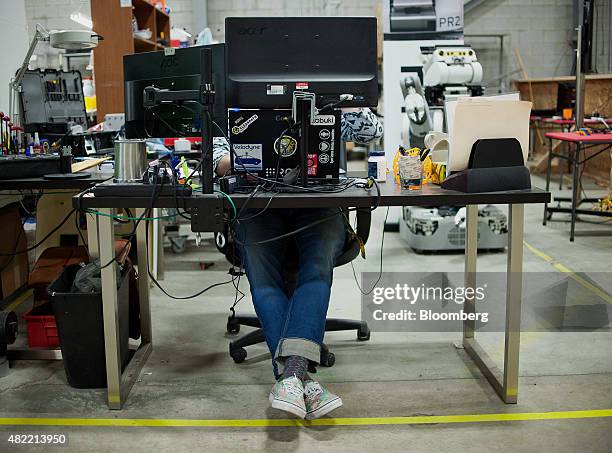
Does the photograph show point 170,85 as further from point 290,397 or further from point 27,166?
point 290,397

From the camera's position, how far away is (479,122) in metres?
2.17

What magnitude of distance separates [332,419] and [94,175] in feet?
4.46

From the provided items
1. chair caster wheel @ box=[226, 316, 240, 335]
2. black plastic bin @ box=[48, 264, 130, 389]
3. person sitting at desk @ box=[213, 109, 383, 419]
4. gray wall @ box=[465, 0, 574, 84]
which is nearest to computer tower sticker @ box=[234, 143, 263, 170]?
person sitting at desk @ box=[213, 109, 383, 419]

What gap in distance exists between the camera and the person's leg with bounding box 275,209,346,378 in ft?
6.81

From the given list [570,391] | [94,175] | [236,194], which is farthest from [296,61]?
[570,391]

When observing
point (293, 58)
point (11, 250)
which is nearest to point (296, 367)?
point (293, 58)

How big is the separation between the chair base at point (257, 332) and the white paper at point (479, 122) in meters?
0.84

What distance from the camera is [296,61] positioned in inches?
83.6

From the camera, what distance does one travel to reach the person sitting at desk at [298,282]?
6.69 feet

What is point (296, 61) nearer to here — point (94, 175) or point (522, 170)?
point (522, 170)

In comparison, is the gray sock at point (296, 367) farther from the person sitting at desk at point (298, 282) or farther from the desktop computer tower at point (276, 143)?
the desktop computer tower at point (276, 143)

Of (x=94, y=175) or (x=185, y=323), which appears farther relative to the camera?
(x=185, y=323)

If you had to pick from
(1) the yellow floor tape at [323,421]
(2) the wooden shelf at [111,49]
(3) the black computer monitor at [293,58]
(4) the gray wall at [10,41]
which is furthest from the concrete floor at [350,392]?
(2) the wooden shelf at [111,49]

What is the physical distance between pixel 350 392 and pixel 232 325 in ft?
2.47
